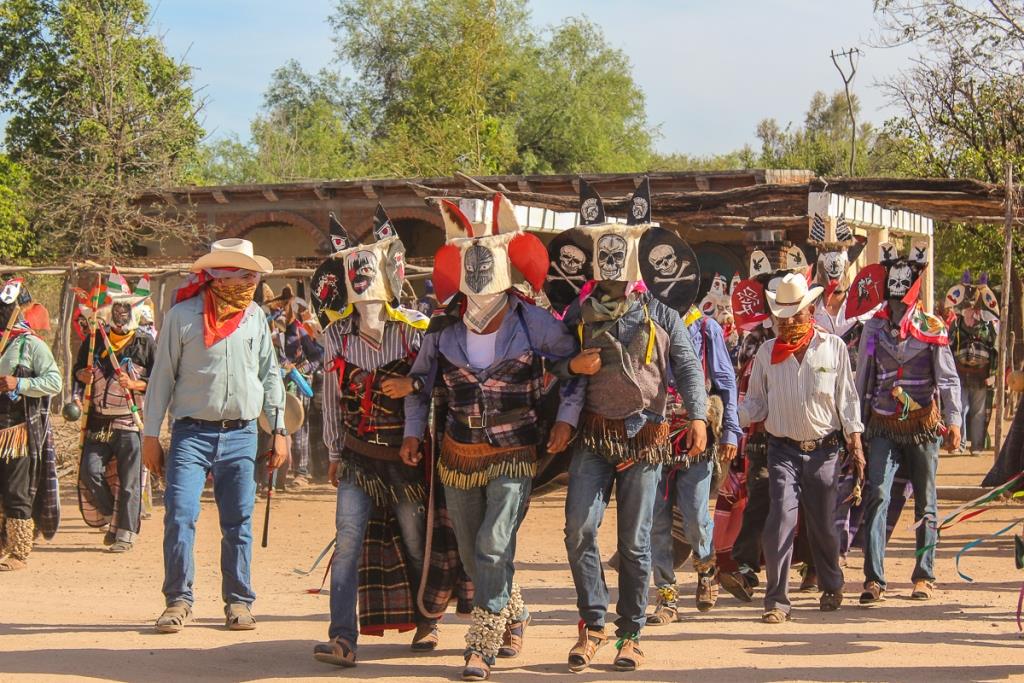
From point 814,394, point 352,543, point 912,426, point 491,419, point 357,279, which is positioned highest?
point 357,279

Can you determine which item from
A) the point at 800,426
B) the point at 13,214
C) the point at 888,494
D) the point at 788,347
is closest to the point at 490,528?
the point at 800,426

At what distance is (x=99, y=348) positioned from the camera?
11.7 metres

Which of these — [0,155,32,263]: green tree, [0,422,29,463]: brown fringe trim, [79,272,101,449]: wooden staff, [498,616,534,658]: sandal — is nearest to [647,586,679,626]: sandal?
[498,616,534,658]: sandal

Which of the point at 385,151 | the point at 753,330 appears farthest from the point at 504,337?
the point at 385,151

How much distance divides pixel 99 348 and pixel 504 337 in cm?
632

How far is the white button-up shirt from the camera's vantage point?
8.03 meters

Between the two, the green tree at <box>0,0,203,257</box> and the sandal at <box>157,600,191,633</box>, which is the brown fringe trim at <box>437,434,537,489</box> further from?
the green tree at <box>0,0,203,257</box>

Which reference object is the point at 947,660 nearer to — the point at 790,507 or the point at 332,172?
the point at 790,507

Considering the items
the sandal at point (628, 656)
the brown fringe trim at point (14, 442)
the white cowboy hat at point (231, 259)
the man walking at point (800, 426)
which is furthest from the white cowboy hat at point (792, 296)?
the brown fringe trim at point (14, 442)

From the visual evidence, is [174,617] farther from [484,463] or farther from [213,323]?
[484,463]

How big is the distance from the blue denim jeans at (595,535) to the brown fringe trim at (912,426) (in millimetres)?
2748

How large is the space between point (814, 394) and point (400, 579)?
9.07ft

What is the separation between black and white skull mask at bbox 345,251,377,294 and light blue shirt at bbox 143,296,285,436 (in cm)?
103

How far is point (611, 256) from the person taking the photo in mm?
6617
